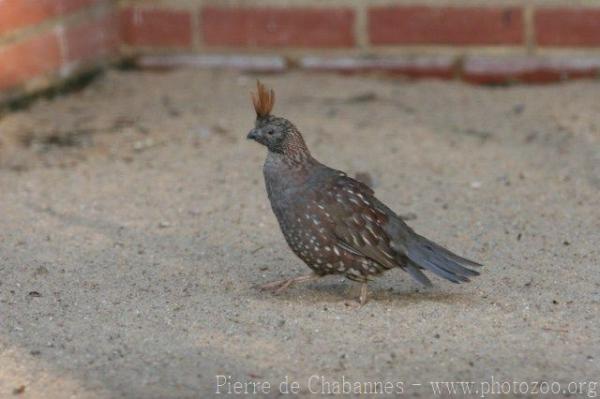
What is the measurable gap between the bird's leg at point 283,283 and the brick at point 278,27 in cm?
295

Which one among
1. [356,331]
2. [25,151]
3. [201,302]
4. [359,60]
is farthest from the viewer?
[359,60]

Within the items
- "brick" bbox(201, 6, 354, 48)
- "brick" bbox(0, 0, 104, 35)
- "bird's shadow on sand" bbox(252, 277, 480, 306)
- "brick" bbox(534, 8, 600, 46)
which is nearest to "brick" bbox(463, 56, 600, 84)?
"brick" bbox(534, 8, 600, 46)

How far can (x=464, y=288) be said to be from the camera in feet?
16.1

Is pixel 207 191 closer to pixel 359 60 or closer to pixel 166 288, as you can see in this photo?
pixel 166 288

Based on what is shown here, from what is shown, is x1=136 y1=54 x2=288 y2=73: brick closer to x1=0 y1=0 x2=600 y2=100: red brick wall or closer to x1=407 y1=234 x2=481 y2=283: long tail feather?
x1=0 y1=0 x2=600 y2=100: red brick wall

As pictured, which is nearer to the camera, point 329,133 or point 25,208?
point 25,208

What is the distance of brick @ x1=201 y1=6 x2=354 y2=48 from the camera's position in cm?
755

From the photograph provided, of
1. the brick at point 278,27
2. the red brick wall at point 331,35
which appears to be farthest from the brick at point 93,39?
the brick at point 278,27

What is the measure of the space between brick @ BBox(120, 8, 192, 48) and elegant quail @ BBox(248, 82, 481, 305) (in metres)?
3.03

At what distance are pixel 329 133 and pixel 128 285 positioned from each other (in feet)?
7.16

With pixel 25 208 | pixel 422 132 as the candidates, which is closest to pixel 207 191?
pixel 25 208

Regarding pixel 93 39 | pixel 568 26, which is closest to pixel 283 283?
pixel 568 26

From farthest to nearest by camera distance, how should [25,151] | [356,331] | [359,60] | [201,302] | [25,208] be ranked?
[359,60], [25,151], [25,208], [201,302], [356,331]

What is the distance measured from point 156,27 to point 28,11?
39.6 inches
